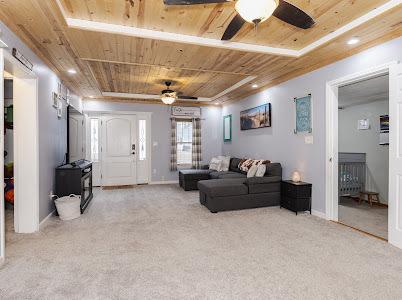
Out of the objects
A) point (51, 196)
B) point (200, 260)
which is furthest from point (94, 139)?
point (200, 260)

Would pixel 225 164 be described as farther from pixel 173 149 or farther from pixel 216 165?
pixel 173 149

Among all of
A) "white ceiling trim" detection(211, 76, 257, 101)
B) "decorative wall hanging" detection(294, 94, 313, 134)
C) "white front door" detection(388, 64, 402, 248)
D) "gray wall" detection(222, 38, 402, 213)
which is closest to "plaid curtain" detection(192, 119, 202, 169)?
"white ceiling trim" detection(211, 76, 257, 101)

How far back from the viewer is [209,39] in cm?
319

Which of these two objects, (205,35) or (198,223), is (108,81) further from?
(198,223)

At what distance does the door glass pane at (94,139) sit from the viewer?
269 inches

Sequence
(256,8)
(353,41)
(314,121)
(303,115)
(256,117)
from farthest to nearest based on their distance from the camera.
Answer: (256,117), (303,115), (314,121), (353,41), (256,8)

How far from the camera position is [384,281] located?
207 centimetres

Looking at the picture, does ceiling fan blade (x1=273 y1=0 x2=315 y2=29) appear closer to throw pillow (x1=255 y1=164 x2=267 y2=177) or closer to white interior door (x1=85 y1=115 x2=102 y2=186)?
throw pillow (x1=255 y1=164 x2=267 y2=177)

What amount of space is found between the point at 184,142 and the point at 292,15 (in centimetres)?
575

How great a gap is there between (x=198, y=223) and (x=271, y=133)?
2640mm

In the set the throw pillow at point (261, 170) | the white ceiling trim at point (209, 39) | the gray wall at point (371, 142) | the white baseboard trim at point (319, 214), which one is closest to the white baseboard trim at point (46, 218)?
the white ceiling trim at point (209, 39)

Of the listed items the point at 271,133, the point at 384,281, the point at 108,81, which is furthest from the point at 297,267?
the point at 108,81

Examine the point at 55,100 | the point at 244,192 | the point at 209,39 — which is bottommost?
the point at 244,192

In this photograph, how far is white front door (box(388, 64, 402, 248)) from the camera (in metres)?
2.72
